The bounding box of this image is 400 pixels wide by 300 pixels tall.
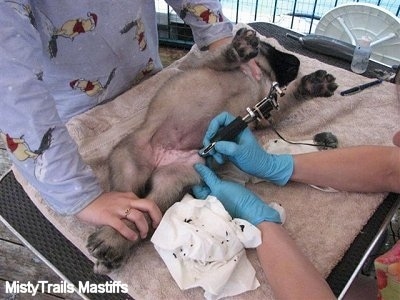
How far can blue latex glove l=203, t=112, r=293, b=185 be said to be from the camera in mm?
1092

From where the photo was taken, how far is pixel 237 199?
1.03 metres

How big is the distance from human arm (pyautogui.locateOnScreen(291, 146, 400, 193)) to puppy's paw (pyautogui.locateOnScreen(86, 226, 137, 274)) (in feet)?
1.63

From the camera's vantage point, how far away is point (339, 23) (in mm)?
1898

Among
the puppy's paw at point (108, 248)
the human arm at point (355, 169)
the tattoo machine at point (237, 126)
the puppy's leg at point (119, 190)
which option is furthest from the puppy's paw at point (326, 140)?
the puppy's paw at point (108, 248)

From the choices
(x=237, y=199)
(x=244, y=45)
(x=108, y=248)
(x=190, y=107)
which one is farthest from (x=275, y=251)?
(x=244, y=45)

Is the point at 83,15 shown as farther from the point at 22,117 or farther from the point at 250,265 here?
the point at 250,265

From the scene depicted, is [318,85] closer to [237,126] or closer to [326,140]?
[326,140]

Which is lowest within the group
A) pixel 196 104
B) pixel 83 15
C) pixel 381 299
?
pixel 381 299

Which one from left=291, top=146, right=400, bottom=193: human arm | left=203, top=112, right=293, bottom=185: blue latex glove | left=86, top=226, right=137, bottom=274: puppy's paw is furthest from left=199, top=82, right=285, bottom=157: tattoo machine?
left=86, top=226, right=137, bottom=274: puppy's paw

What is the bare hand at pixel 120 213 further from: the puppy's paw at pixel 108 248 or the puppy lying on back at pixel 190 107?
the puppy lying on back at pixel 190 107

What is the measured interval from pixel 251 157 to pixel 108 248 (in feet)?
1.42

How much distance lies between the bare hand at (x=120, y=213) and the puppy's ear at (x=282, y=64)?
0.77m

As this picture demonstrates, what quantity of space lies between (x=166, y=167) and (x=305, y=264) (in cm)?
48

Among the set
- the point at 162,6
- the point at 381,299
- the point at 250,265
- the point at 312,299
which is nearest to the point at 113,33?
the point at 250,265
